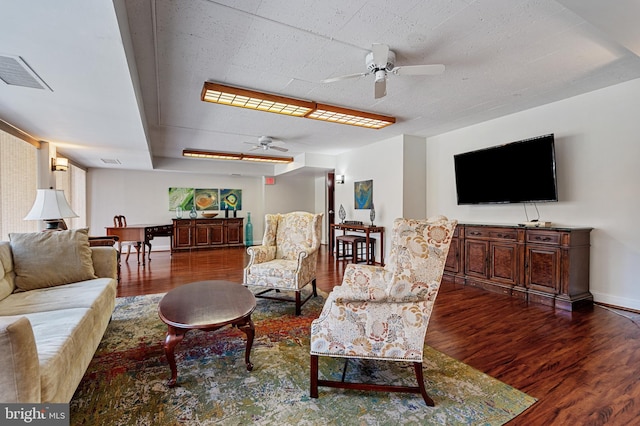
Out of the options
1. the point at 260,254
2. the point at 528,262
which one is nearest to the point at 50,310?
the point at 260,254

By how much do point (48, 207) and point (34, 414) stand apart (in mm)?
2766

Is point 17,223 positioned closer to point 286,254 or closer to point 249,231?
point 286,254

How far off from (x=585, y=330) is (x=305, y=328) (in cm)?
255

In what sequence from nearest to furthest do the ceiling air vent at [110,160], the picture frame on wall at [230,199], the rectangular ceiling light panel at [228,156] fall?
the ceiling air vent at [110,160] → the rectangular ceiling light panel at [228,156] → the picture frame on wall at [230,199]

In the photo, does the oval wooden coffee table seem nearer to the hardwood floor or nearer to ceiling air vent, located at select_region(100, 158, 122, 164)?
the hardwood floor

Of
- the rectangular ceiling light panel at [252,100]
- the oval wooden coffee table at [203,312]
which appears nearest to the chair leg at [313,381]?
the oval wooden coffee table at [203,312]

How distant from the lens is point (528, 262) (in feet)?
11.7

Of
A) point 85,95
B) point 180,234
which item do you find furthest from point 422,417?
point 180,234

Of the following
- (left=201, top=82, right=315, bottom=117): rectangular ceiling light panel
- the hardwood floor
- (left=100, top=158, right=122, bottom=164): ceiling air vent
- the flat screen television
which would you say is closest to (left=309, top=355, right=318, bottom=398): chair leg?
the hardwood floor

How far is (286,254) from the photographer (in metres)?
3.71

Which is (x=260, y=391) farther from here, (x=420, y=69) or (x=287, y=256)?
(x=420, y=69)

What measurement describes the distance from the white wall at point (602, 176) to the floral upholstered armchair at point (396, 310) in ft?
9.70

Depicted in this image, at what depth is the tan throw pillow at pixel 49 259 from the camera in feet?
7.69

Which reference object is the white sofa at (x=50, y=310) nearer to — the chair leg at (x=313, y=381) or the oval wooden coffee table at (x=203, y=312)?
the oval wooden coffee table at (x=203, y=312)
